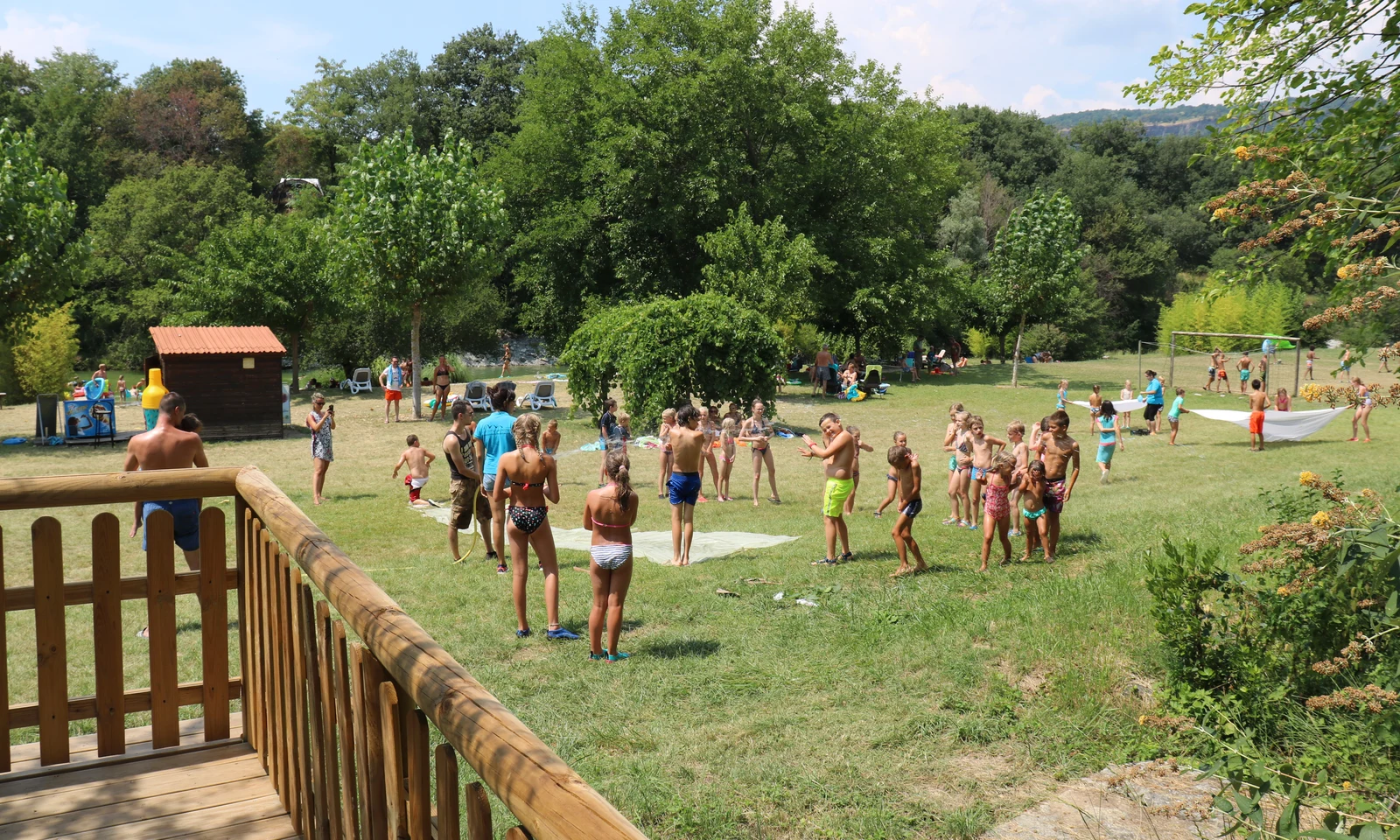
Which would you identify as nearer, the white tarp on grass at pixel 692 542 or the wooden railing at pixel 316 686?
the wooden railing at pixel 316 686

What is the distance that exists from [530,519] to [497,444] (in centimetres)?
254

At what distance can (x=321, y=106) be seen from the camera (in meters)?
61.2

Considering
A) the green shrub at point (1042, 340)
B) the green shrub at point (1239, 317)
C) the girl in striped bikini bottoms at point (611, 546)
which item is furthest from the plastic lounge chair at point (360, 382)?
the green shrub at point (1239, 317)

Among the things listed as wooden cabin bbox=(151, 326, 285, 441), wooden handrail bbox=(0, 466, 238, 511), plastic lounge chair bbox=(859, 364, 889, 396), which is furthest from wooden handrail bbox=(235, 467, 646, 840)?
plastic lounge chair bbox=(859, 364, 889, 396)

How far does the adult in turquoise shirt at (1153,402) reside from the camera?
2333 cm

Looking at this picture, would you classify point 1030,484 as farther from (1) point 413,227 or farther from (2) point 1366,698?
(1) point 413,227

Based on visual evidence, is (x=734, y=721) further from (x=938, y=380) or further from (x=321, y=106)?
(x=321, y=106)

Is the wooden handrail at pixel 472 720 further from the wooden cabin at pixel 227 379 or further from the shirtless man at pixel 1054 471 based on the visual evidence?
the wooden cabin at pixel 227 379

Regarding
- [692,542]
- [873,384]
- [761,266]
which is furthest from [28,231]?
[873,384]

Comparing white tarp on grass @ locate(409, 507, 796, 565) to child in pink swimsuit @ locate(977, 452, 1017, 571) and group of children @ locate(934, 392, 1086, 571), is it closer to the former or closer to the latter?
group of children @ locate(934, 392, 1086, 571)

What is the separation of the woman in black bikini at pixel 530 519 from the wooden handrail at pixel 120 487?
14.4 ft

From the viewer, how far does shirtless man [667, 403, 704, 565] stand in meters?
11.0

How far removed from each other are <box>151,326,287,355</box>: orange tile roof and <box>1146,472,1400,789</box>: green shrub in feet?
64.4

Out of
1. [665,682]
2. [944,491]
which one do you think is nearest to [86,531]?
[665,682]
